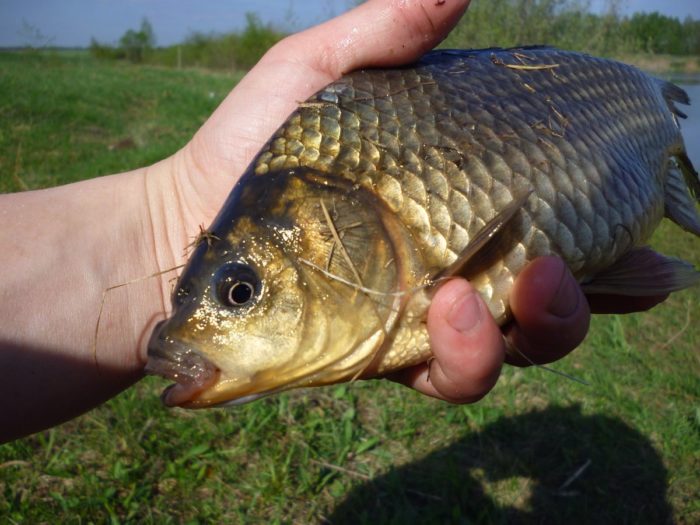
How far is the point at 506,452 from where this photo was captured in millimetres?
3510

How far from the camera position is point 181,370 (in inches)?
62.6

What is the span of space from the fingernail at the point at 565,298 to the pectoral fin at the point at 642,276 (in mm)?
274

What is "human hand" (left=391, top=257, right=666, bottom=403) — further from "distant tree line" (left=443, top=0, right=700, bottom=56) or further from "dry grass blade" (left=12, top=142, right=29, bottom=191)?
"distant tree line" (left=443, top=0, right=700, bottom=56)

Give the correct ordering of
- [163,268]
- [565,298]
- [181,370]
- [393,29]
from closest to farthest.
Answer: [181,370], [565,298], [393,29], [163,268]

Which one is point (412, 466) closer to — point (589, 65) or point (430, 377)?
point (430, 377)

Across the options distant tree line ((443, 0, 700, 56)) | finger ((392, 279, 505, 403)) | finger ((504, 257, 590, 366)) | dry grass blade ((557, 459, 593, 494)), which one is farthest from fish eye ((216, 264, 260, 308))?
distant tree line ((443, 0, 700, 56))

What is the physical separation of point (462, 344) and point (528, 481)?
1.92 meters

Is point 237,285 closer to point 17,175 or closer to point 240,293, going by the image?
point 240,293

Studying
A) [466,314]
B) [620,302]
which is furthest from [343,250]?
[620,302]

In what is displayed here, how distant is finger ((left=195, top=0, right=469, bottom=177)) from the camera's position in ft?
7.57

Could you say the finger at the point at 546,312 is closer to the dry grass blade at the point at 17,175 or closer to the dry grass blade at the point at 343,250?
the dry grass blade at the point at 343,250

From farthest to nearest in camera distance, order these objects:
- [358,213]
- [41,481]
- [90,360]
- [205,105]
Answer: [205,105] → [41,481] → [90,360] → [358,213]

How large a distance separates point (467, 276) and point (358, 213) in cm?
39

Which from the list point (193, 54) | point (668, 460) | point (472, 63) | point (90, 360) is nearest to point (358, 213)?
point (472, 63)
